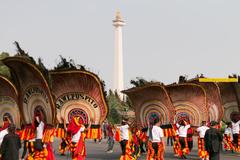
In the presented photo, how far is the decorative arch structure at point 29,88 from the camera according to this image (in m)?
12.8

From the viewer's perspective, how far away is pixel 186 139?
59.9 ft

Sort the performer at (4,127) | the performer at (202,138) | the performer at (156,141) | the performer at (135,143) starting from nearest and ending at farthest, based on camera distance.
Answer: the performer at (4,127), the performer at (156,141), the performer at (135,143), the performer at (202,138)

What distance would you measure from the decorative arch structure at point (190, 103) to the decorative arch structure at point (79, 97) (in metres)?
4.85

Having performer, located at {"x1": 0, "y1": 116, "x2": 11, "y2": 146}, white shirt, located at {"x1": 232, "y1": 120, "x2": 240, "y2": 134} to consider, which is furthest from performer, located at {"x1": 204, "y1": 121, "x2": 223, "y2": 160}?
white shirt, located at {"x1": 232, "y1": 120, "x2": 240, "y2": 134}

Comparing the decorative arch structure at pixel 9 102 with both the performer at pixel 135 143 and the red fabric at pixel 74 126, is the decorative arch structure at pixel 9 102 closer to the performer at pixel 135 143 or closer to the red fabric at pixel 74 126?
the red fabric at pixel 74 126

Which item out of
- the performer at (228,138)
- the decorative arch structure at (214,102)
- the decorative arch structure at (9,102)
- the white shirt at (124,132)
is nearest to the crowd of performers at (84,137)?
the white shirt at (124,132)

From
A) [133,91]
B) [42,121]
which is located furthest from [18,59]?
[133,91]

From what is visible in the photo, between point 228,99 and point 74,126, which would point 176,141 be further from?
point 74,126

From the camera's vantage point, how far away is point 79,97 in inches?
567

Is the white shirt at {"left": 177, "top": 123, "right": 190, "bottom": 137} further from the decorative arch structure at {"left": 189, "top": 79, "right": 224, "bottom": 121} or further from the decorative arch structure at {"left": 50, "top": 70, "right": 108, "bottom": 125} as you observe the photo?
the decorative arch structure at {"left": 50, "top": 70, "right": 108, "bottom": 125}

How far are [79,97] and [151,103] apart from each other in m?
3.89

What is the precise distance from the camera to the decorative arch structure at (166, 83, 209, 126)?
1866cm

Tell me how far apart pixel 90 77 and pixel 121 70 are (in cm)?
5622

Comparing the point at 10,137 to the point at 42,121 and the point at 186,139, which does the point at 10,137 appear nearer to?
the point at 42,121
